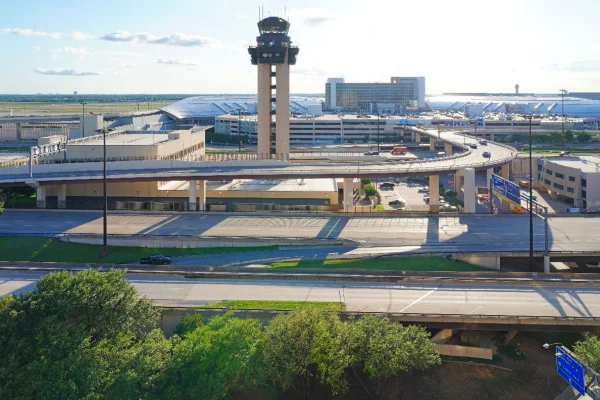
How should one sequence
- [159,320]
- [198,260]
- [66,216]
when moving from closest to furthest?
[159,320] < [198,260] < [66,216]

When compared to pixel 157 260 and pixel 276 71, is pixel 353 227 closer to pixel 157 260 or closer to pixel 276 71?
pixel 157 260

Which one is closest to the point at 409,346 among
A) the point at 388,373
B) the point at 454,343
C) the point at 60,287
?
the point at 388,373

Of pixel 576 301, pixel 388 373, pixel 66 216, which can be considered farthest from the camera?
pixel 66 216

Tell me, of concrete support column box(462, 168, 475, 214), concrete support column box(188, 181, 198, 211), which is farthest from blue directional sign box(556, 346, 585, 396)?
concrete support column box(188, 181, 198, 211)

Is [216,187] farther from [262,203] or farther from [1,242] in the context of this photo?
[1,242]

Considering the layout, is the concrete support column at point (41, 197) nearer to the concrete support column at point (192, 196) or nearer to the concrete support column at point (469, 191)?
the concrete support column at point (192, 196)

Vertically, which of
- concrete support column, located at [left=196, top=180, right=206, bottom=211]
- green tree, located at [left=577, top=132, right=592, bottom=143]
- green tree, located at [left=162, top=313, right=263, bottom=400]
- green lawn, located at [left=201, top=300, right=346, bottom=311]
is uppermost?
green tree, located at [left=577, top=132, right=592, bottom=143]

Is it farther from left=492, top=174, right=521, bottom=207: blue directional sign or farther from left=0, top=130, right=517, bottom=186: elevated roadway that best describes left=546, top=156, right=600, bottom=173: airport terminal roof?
left=492, top=174, right=521, bottom=207: blue directional sign

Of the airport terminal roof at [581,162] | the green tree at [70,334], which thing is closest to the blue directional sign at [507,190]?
the airport terminal roof at [581,162]
